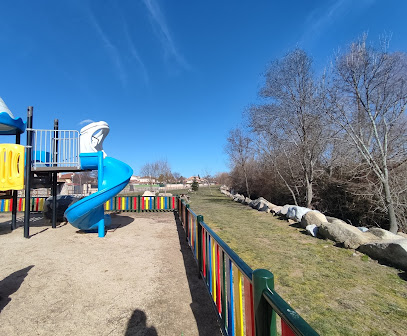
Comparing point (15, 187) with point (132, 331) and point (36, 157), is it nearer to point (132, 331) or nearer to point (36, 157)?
point (36, 157)

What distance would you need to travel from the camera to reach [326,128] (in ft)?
38.7

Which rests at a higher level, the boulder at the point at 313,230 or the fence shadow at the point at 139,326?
the boulder at the point at 313,230

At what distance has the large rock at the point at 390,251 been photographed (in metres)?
4.45

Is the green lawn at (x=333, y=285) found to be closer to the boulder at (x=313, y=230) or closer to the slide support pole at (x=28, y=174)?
the boulder at (x=313, y=230)

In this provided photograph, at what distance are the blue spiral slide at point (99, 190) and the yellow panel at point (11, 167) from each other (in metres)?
1.64

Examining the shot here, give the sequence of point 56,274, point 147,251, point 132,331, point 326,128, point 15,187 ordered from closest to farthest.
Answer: point 132,331 < point 56,274 < point 147,251 < point 15,187 < point 326,128

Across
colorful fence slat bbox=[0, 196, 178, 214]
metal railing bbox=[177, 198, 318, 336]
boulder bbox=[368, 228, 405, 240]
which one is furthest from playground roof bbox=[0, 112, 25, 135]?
boulder bbox=[368, 228, 405, 240]

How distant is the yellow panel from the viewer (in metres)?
6.61

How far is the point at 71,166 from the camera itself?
7.64m

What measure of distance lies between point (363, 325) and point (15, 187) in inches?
340

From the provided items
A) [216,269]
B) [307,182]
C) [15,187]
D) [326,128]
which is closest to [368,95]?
[326,128]

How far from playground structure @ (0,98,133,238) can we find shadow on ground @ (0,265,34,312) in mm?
2459

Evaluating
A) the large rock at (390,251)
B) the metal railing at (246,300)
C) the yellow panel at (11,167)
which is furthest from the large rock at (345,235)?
the yellow panel at (11,167)

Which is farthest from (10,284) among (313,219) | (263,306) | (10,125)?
(313,219)
